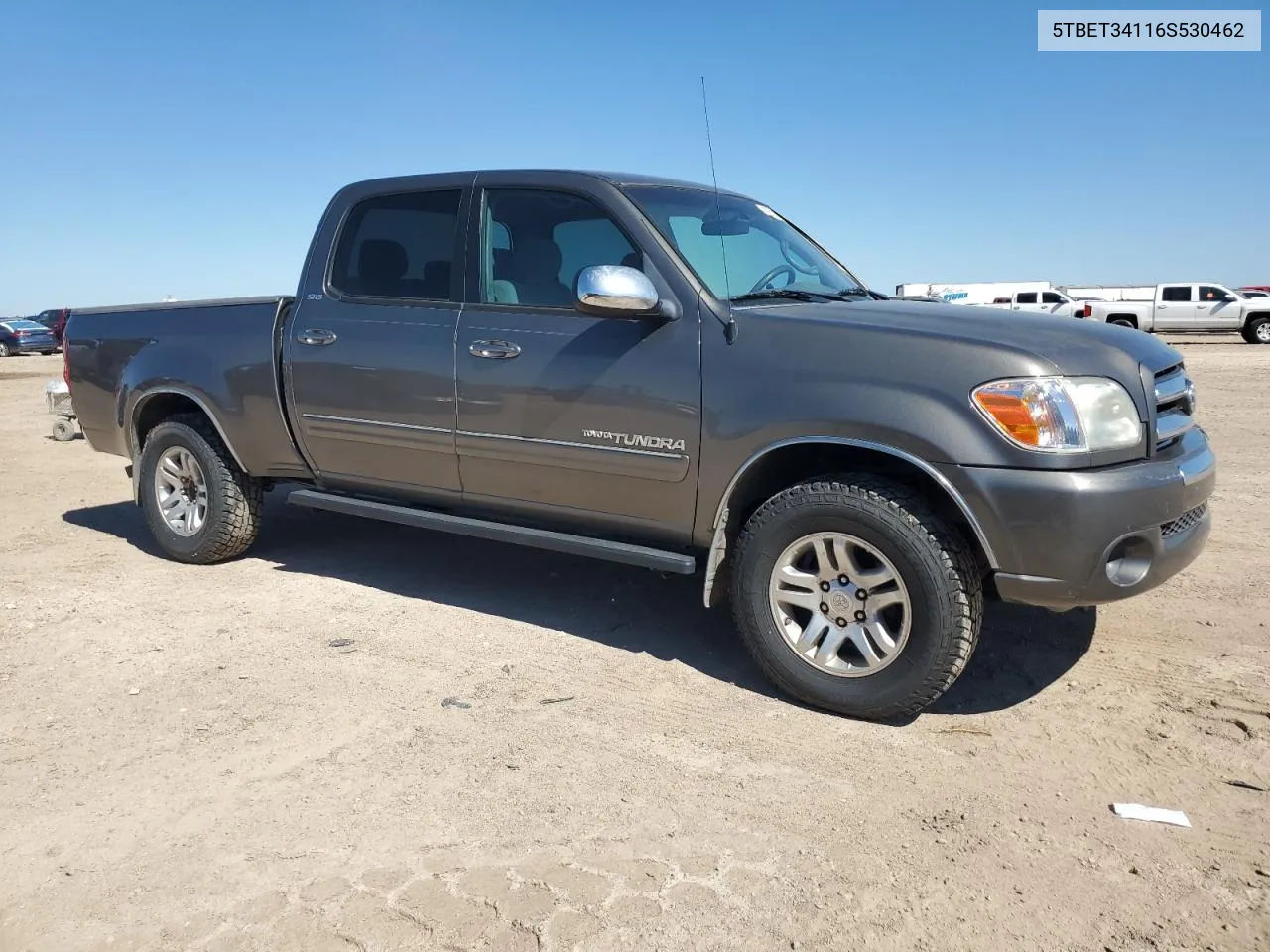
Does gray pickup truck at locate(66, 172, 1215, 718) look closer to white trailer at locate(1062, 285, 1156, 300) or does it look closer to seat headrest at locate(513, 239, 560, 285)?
seat headrest at locate(513, 239, 560, 285)

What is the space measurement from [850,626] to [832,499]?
18.5 inches

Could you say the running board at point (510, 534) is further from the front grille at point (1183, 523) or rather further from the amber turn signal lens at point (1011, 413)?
the front grille at point (1183, 523)

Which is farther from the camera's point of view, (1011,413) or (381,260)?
(381,260)

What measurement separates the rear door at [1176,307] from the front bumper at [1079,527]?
31.5 m

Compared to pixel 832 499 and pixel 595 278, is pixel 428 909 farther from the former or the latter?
pixel 595 278

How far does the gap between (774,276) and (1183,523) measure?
191 centimetres

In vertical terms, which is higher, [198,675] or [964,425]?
[964,425]

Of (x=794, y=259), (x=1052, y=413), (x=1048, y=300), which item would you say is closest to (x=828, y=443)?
(x=1052, y=413)

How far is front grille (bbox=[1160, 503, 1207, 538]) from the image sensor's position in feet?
11.5

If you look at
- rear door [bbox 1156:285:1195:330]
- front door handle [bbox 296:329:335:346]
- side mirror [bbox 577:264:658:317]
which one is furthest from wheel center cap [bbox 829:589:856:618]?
rear door [bbox 1156:285:1195:330]

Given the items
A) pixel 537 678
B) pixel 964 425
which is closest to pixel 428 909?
pixel 537 678

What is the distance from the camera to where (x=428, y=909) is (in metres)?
2.58

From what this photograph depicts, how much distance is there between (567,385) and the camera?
425cm

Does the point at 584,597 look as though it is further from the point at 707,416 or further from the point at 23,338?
the point at 23,338
